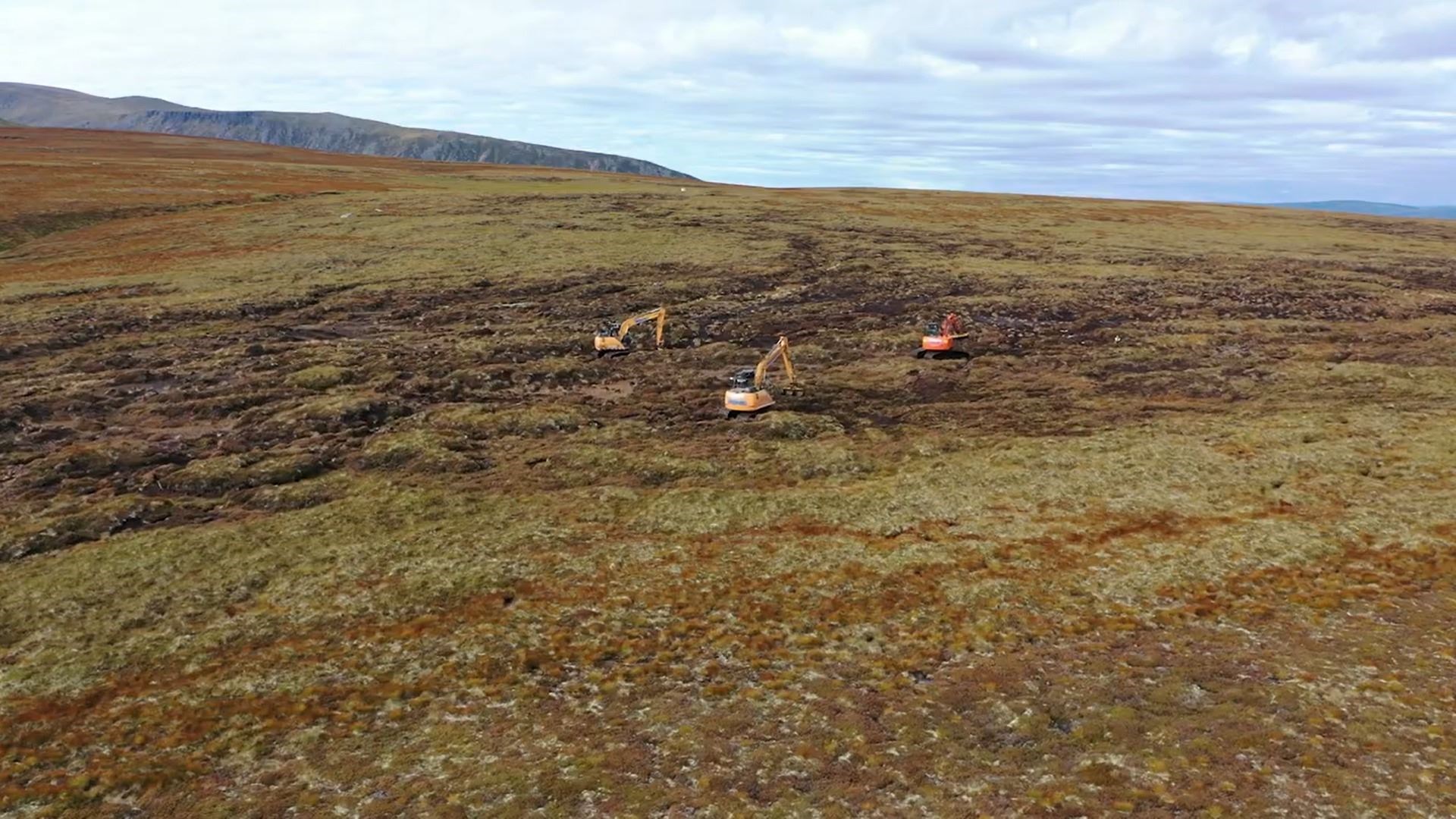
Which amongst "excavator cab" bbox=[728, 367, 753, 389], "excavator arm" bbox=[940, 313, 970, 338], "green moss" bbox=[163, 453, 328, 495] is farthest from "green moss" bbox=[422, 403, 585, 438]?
"excavator arm" bbox=[940, 313, 970, 338]

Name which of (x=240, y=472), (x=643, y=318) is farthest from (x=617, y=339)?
(x=240, y=472)

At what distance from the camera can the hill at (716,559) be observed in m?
17.0

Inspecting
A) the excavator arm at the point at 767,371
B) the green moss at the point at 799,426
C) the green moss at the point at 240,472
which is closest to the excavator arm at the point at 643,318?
the excavator arm at the point at 767,371

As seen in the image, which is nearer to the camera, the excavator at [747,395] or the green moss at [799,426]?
the green moss at [799,426]

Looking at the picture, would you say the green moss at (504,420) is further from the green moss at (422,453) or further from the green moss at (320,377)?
the green moss at (320,377)

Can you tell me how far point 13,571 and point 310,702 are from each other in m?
14.2

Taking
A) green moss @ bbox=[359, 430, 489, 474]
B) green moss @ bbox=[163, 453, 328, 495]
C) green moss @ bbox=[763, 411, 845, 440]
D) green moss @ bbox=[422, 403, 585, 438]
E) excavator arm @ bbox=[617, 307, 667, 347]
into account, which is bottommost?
green moss @ bbox=[163, 453, 328, 495]

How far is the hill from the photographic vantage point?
1698 cm

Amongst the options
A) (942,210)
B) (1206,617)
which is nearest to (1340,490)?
(1206,617)

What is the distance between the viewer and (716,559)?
89.6 ft

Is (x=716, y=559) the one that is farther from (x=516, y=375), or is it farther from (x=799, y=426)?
(x=516, y=375)

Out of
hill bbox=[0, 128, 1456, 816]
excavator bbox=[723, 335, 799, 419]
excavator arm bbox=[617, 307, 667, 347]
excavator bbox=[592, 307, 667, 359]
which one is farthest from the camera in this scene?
excavator arm bbox=[617, 307, 667, 347]

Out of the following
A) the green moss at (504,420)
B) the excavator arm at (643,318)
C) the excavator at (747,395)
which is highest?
the excavator arm at (643,318)

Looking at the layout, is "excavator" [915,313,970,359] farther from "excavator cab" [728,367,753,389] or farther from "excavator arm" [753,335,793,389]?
"excavator cab" [728,367,753,389]
